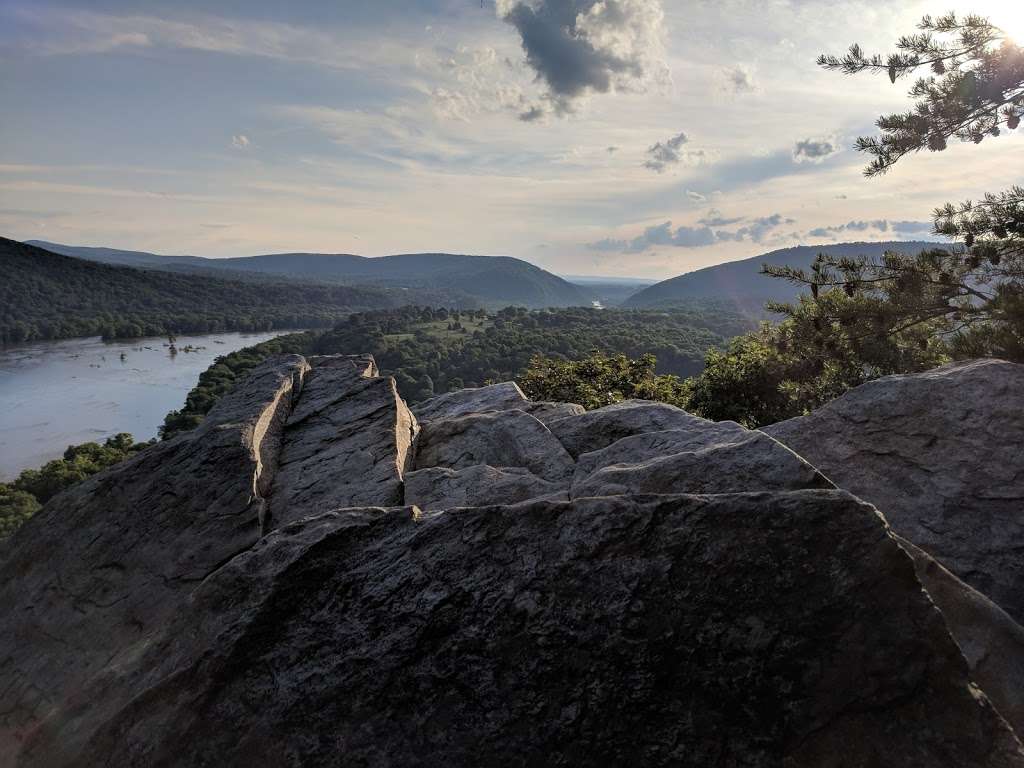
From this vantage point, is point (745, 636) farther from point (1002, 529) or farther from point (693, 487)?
point (1002, 529)

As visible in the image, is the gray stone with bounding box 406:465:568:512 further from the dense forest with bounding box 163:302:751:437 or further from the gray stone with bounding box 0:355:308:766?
the dense forest with bounding box 163:302:751:437

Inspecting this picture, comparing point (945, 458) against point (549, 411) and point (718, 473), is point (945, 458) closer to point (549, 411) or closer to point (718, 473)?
point (718, 473)

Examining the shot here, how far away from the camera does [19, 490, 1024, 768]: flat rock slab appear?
220 inches

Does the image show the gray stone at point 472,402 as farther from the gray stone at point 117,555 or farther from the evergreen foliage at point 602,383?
the evergreen foliage at point 602,383

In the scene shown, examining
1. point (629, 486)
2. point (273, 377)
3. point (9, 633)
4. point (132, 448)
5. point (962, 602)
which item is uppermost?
point (273, 377)

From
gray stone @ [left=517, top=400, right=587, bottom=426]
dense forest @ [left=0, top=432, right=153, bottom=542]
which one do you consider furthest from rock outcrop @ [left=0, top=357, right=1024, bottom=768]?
dense forest @ [left=0, top=432, right=153, bottom=542]

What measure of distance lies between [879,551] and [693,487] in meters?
2.62

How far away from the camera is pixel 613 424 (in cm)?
1403

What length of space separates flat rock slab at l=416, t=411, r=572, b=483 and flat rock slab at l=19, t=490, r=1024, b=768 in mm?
5500

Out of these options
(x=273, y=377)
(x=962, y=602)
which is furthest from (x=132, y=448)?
(x=962, y=602)

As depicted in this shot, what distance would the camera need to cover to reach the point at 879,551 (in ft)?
19.8

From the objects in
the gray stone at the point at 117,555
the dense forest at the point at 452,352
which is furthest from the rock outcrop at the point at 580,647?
the dense forest at the point at 452,352

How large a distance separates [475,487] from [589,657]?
5627 millimetres

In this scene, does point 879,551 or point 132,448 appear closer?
point 879,551
